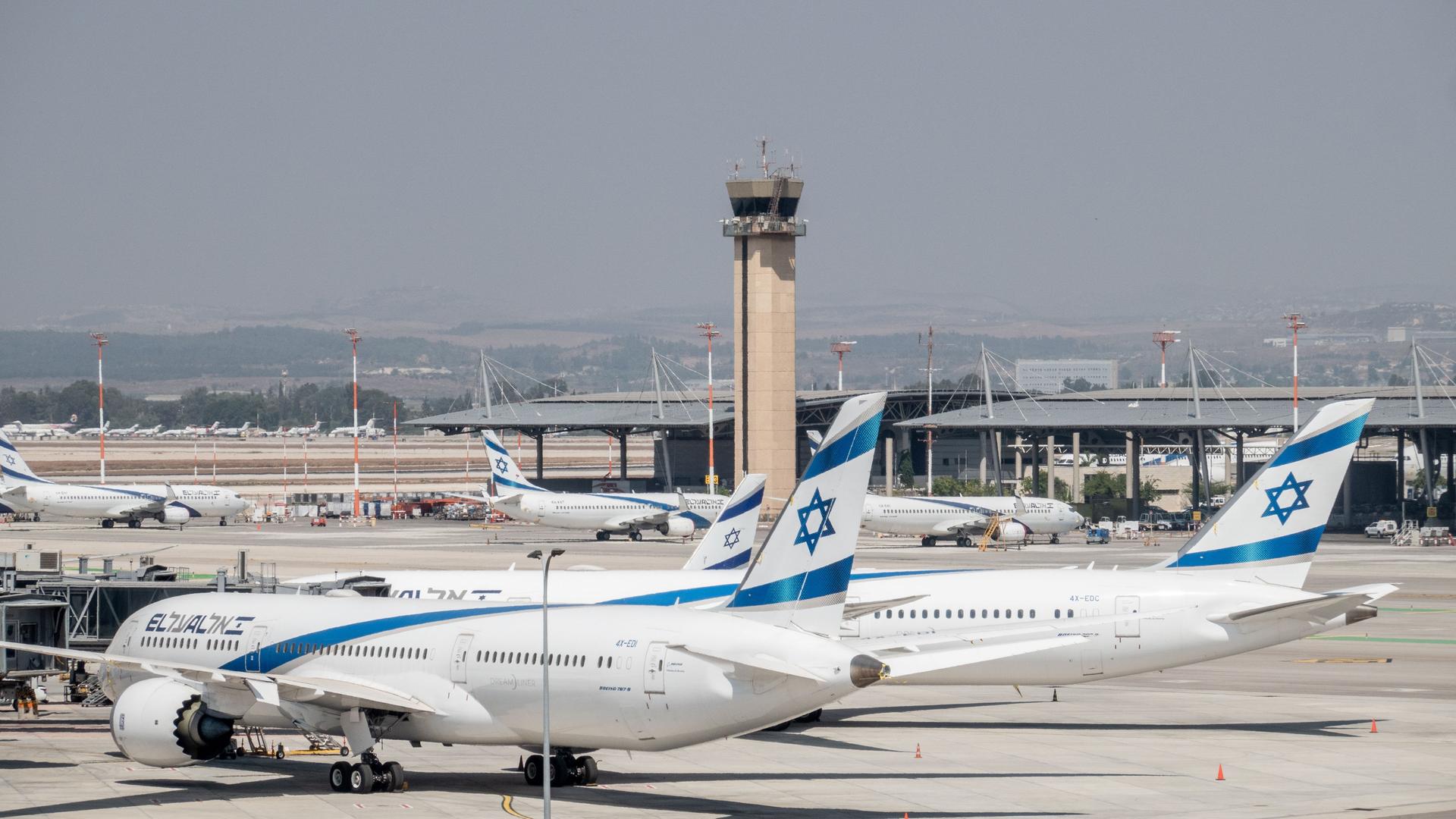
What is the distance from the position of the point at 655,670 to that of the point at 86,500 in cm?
12374

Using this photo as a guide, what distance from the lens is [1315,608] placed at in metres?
40.9

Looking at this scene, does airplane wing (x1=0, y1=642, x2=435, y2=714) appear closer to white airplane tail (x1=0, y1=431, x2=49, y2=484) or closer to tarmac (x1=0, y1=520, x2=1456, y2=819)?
tarmac (x1=0, y1=520, x2=1456, y2=819)

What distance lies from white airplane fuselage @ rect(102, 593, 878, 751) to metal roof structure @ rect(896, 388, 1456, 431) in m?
109

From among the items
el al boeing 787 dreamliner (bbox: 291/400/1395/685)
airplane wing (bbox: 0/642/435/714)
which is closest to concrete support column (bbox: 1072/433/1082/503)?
el al boeing 787 dreamliner (bbox: 291/400/1395/685)

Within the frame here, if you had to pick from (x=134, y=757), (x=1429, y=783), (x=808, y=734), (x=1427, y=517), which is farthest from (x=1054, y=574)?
(x=1427, y=517)

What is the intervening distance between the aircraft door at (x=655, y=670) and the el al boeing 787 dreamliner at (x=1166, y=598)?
34.9ft

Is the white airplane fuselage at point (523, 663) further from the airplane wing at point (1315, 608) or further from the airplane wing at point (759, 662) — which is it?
the airplane wing at point (1315, 608)

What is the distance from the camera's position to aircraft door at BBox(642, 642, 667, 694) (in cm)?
3194

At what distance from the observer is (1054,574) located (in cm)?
4569

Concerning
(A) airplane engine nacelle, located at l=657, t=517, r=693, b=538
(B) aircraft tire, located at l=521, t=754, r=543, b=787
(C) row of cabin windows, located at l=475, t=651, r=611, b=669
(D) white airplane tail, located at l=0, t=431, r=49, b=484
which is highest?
(D) white airplane tail, located at l=0, t=431, r=49, b=484

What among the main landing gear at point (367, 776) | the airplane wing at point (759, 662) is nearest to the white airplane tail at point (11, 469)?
the main landing gear at point (367, 776)

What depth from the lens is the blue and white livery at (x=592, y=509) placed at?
133125 millimetres

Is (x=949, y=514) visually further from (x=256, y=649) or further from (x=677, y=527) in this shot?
(x=256, y=649)

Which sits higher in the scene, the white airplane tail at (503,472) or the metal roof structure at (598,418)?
the metal roof structure at (598,418)
